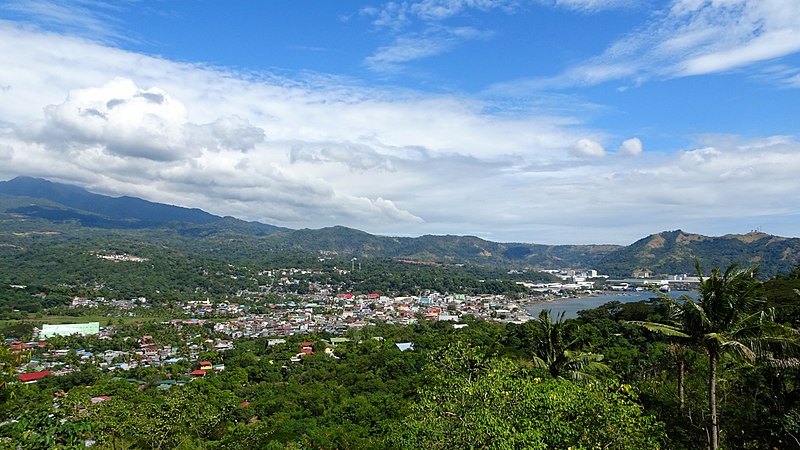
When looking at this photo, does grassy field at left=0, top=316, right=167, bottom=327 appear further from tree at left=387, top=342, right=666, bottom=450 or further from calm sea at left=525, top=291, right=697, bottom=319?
tree at left=387, top=342, right=666, bottom=450

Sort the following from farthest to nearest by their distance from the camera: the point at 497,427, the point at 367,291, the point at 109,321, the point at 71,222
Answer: the point at 71,222
the point at 367,291
the point at 109,321
the point at 497,427

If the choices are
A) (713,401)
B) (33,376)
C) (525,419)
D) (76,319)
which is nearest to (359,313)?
(76,319)

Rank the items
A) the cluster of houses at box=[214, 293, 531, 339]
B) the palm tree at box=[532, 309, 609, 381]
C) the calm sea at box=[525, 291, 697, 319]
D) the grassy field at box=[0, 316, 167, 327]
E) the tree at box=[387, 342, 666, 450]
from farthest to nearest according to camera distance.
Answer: the calm sea at box=[525, 291, 697, 319] → the cluster of houses at box=[214, 293, 531, 339] → the grassy field at box=[0, 316, 167, 327] → the palm tree at box=[532, 309, 609, 381] → the tree at box=[387, 342, 666, 450]

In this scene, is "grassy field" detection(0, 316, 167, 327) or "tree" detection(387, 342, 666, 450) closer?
"tree" detection(387, 342, 666, 450)

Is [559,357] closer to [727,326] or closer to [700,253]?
[727,326]

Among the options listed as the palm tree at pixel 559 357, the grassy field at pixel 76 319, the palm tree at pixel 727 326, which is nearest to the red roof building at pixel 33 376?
the grassy field at pixel 76 319

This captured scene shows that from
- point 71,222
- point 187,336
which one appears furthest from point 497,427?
point 71,222

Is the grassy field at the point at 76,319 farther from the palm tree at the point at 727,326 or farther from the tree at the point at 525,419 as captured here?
the palm tree at the point at 727,326

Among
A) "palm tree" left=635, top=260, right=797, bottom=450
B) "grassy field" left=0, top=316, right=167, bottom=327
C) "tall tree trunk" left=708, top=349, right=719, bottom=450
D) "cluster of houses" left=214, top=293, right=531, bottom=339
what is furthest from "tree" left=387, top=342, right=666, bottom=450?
"grassy field" left=0, top=316, right=167, bottom=327

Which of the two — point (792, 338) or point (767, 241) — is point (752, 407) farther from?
point (767, 241)
